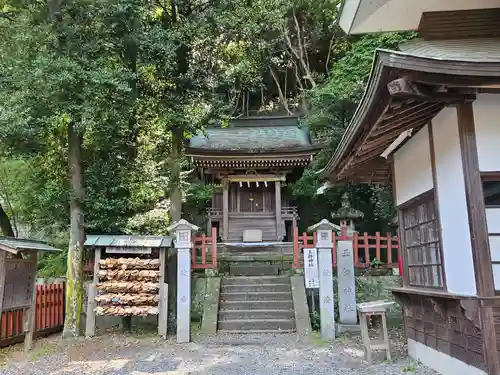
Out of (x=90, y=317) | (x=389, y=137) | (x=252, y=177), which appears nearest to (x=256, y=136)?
(x=252, y=177)

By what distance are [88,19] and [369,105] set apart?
7.39 meters

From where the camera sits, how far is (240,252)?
13711 mm

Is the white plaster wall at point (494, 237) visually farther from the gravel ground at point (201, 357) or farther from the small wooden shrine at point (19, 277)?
the small wooden shrine at point (19, 277)

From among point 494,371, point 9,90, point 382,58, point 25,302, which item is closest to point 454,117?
point 382,58

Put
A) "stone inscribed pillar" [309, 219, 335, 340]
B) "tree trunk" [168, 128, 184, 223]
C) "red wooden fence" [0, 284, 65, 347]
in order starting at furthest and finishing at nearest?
"tree trunk" [168, 128, 184, 223]
"stone inscribed pillar" [309, 219, 335, 340]
"red wooden fence" [0, 284, 65, 347]

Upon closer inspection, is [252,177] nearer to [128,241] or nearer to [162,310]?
[128,241]

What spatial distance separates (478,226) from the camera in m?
3.97

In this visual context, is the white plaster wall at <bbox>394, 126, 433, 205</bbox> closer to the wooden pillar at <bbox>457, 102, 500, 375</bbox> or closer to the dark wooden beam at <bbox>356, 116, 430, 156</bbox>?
the dark wooden beam at <bbox>356, 116, 430, 156</bbox>

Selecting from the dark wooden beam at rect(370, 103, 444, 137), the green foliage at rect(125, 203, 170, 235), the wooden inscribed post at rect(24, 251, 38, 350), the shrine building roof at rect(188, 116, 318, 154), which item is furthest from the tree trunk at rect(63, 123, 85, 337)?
the dark wooden beam at rect(370, 103, 444, 137)

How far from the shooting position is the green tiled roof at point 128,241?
8891 mm

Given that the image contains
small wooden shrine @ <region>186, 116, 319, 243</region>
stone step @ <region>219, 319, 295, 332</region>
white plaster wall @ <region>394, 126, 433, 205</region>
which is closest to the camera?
white plaster wall @ <region>394, 126, 433, 205</region>

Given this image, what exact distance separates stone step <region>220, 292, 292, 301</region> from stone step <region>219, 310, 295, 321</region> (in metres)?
0.54

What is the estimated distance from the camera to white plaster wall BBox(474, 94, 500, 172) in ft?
13.5

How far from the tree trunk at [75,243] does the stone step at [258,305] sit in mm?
3256
